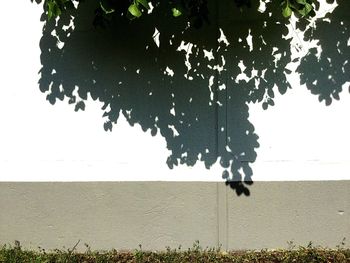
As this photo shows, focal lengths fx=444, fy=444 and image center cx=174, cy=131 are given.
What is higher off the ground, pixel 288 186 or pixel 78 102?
pixel 78 102

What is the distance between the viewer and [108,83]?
13.7ft

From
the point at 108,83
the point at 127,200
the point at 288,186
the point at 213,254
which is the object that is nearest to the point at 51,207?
the point at 127,200

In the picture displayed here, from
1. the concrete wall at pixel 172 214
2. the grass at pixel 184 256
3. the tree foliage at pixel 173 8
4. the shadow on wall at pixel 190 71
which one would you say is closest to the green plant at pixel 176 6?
the tree foliage at pixel 173 8

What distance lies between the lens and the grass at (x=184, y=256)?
3971 mm

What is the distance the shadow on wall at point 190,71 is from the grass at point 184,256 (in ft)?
2.04

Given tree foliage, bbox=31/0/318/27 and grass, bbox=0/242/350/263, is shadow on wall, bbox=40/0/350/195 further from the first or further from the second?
grass, bbox=0/242/350/263

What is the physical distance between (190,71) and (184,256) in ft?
5.56

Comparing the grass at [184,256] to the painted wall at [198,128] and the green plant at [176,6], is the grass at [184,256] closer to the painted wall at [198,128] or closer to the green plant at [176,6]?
the painted wall at [198,128]

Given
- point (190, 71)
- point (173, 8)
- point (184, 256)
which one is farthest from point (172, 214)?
point (173, 8)

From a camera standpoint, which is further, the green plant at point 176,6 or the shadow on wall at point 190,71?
the shadow on wall at point 190,71

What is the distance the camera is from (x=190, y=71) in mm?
4062

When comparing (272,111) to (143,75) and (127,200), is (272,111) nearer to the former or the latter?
(143,75)

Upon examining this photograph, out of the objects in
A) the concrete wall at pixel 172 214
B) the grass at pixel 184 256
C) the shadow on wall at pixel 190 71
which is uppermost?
the shadow on wall at pixel 190 71

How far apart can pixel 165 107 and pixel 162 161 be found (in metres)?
0.50
